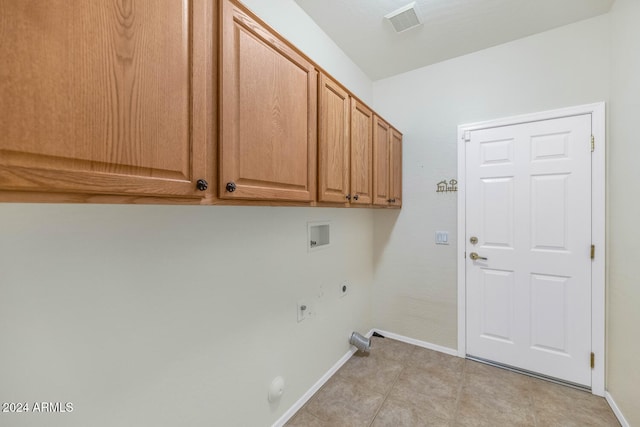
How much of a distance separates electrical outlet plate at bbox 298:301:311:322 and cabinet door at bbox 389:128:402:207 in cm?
118

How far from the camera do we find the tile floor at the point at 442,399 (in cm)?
166

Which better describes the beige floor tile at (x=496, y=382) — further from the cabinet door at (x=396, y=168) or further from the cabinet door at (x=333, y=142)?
the cabinet door at (x=333, y=142)

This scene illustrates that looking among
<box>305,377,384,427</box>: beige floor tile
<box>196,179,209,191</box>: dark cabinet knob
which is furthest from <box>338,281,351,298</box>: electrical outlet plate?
<box>196,179,209,191</box>: dark cabinet knob

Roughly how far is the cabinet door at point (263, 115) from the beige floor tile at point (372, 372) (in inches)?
64.5

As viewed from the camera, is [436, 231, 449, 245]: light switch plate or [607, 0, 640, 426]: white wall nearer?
[607, 0, 640, 426]: white wall

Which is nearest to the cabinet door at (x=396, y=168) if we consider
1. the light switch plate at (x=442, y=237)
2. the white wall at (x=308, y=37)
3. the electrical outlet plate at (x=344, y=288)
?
the light switch plate at (x=442, y=237)

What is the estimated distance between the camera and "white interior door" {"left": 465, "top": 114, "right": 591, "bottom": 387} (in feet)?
6.33

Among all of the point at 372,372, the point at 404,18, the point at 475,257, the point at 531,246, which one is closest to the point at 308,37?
the point at 404,18

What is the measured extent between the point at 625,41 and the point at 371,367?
114 inches

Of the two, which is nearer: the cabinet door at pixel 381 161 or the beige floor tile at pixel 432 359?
the cabinet door at pixel 381 161

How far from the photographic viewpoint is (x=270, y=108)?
107 cm

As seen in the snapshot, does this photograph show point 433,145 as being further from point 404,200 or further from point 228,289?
point 228,289

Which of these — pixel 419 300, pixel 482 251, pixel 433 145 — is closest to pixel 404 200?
pixel 433 145

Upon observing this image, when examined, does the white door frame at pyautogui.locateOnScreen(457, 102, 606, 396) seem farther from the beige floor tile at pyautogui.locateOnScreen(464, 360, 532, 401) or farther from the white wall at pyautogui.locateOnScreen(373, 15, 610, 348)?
the beige floor tile at pyautogui.locateOnScreen(464, 360, 532, 401)
